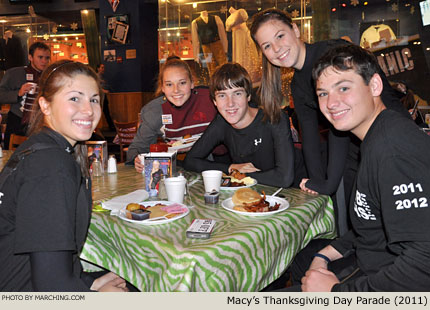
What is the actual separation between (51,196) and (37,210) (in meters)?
0.05

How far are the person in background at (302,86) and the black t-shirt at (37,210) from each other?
1.44 meters

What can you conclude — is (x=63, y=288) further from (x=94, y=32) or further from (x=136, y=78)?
(x=94, y=32)

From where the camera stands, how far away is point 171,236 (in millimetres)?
1252

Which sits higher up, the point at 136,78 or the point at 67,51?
the point at 67,51

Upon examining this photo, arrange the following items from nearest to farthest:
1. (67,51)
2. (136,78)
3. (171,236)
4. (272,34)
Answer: (171,236) → (272,34) → (136,78) → (67,51)

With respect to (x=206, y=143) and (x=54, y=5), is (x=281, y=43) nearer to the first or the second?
(x=206, y=143)

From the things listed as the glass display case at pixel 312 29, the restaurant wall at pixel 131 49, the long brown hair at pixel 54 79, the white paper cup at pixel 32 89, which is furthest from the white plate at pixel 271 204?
the restaurant wall at pixel 131 49

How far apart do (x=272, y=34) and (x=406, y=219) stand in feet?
4.83

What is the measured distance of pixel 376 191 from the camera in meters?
1.19

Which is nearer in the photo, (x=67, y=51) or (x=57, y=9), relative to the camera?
(x=57, y=9)

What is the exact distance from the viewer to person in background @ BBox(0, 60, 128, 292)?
100cm

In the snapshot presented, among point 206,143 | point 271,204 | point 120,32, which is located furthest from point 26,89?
point 120,32
